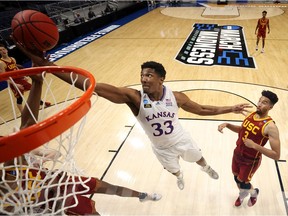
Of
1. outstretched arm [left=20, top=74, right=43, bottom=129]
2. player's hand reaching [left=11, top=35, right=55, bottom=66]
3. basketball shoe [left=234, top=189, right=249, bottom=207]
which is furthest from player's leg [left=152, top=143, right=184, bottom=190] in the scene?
player's hand reaching [left=11, top=35, right=55, bottom=66]

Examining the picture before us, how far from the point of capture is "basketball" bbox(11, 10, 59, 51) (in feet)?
7.31

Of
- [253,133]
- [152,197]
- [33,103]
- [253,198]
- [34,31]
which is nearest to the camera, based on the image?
[33,103]

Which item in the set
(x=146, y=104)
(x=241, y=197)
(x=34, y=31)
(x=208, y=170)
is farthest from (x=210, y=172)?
(x=34, y=31)

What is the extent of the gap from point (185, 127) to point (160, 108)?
236 centimetres

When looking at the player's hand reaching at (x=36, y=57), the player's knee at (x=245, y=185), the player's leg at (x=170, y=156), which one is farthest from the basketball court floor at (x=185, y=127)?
the player's hand reaching at (x=36, y=57)

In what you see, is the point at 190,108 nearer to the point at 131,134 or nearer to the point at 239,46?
the point at 131,134

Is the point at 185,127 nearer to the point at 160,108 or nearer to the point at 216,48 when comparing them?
the point at 160,108

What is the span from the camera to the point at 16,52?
8.79 metres

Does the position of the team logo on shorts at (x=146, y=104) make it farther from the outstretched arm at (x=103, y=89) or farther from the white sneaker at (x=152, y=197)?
the white sneaker at (x=152, y=197)

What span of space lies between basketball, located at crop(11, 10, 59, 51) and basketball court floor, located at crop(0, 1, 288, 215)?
85.2 inches

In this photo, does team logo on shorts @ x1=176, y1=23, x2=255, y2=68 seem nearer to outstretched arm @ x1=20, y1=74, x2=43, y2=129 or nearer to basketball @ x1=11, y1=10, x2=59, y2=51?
basketball @ x1=11, y1=10, x2=59, y2=51

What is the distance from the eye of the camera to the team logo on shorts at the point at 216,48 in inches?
332

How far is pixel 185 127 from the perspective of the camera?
503 cm

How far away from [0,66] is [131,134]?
9.20 feet
